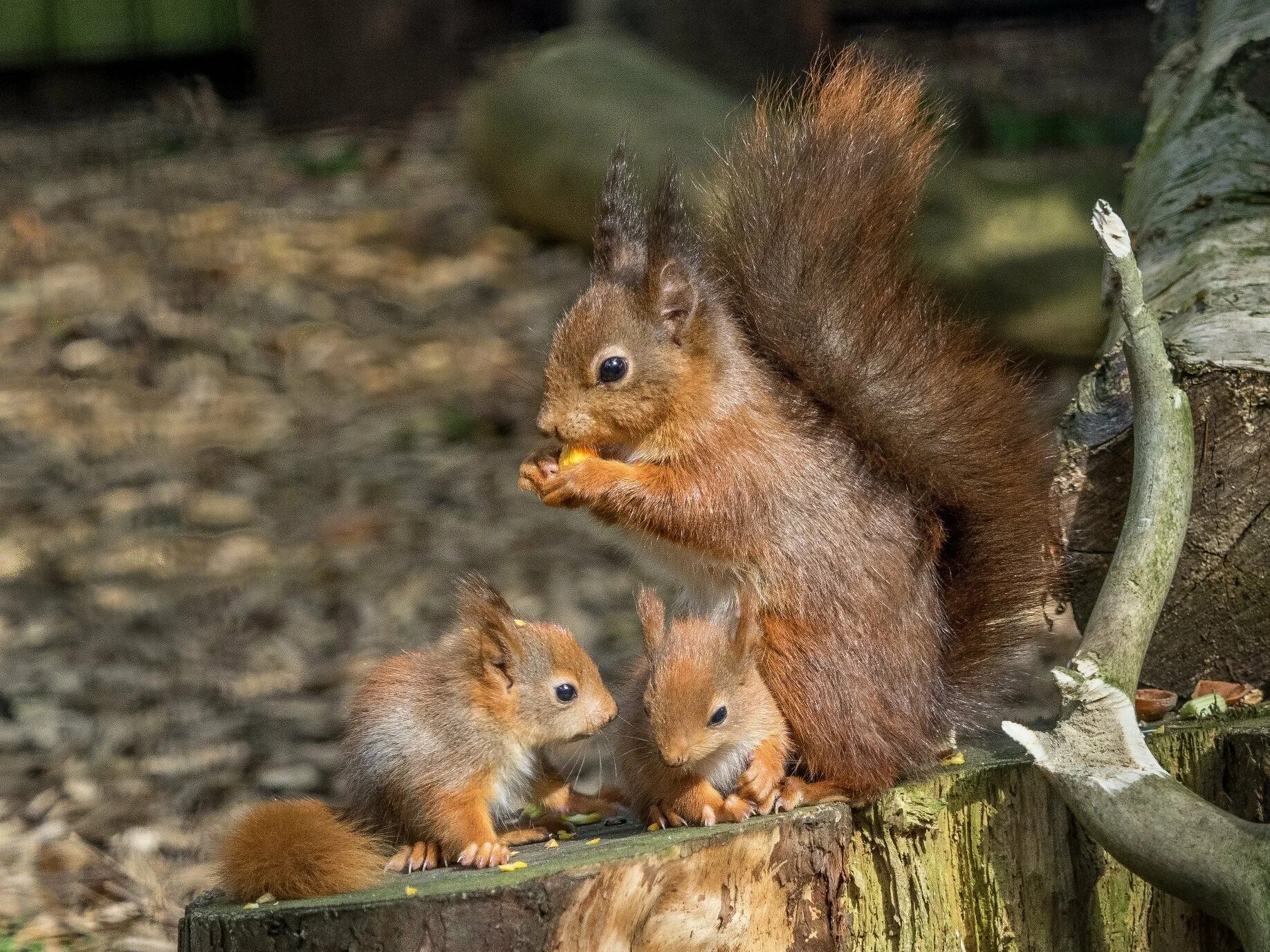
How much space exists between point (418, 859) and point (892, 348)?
88cm

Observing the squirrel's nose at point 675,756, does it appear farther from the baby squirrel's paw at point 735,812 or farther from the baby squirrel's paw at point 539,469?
the baby squirrel's paw at point 539,469

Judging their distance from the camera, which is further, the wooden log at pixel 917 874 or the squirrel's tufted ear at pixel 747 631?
the squirrel's tufted ear at pixel 747 631

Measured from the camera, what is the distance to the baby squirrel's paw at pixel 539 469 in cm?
208

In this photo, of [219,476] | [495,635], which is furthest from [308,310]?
[495,635]

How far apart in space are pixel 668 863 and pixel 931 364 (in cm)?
75

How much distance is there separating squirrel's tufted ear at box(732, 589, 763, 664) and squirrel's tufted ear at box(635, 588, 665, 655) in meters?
0.10

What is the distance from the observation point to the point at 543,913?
1.72m

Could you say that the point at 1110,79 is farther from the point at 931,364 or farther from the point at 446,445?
the point at 931,364

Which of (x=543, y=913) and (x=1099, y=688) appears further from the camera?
(x=1099, y=688)

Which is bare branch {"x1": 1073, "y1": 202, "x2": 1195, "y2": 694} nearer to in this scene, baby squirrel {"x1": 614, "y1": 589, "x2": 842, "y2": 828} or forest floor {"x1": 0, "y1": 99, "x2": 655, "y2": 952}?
baby squirrel {"x1": 614, "y1": 589, "x2": 842, "y2": 828}

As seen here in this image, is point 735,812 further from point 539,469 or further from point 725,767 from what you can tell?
point 539,469

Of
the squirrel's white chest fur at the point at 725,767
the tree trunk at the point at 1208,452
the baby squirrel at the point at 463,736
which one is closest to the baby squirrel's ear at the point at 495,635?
the baby squirrel at the point at 463,736

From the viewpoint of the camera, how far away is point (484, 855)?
1.86 meters

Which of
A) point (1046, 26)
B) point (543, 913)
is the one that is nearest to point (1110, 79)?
point (1046, 26)
